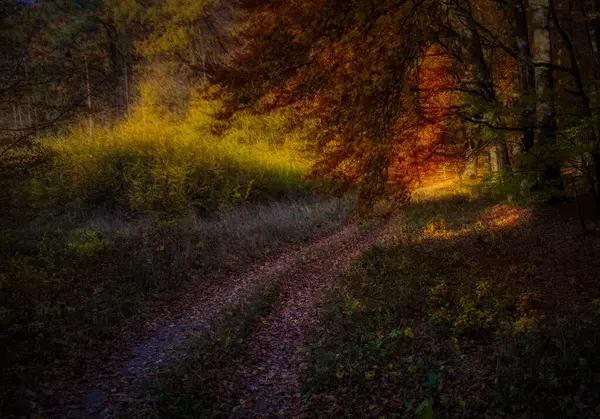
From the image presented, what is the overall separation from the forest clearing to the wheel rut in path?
0.04 meters

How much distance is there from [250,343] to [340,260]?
478cm

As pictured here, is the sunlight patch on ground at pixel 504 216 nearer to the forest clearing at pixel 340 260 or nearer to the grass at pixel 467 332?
the forest clearing at pixel 340 260

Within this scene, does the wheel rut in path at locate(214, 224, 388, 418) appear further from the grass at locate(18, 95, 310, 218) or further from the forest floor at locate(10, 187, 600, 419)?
the grass at locate(18, 95, 310, 218)

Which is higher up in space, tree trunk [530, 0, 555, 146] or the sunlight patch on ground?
tree trunk [530, 0, 555, 146]

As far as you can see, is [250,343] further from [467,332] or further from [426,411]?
[426,411]

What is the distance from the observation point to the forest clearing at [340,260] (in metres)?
5.47

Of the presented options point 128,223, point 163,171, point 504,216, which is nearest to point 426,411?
point 504,216

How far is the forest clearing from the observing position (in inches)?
215

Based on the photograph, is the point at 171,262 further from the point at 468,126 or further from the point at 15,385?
the point at 468,126

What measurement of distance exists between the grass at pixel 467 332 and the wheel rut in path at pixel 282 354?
1.10 ft

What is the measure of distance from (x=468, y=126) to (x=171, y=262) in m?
9.39

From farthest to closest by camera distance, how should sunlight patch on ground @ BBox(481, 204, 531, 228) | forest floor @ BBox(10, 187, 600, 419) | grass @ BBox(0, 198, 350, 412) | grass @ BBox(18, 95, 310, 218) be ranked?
grass @ BBox(18, 95, 310, 218)
sunlight patch on ground @ BBox(481, 204, 531, 228)
grass @ BBox(0, 198, 350, 412)
forest floor @ BBox(10, 187, 600, 419)

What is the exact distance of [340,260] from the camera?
11.7 meters

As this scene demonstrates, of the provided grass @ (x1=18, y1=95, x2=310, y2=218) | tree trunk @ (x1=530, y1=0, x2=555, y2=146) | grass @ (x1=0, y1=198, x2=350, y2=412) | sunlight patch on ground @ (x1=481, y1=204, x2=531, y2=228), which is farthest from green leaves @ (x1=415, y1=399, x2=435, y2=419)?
grass @ (x1=18, y1=95, x2=310, y2=218)
